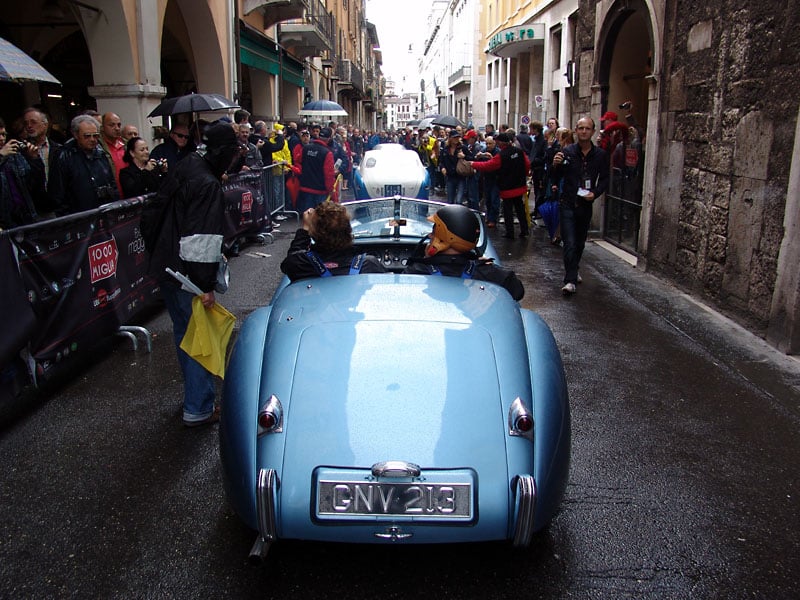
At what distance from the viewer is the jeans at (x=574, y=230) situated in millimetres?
8031

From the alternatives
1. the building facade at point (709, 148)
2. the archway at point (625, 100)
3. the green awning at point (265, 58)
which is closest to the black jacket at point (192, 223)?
the building facade at point (709, 148)

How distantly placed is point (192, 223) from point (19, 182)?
292cm

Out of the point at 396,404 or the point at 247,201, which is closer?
the point at 396,404

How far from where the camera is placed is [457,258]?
3865 millimetres

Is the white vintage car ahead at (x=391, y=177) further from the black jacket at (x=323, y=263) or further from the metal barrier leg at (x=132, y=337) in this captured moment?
the black jacket at (x=323, y=263)

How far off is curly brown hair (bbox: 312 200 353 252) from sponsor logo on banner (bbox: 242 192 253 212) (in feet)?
23.3

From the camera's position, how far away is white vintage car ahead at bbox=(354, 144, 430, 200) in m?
13.0

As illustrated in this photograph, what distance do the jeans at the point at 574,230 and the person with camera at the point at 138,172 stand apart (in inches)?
169

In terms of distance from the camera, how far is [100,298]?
5.74 metres

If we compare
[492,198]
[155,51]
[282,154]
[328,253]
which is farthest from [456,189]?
[328,253]

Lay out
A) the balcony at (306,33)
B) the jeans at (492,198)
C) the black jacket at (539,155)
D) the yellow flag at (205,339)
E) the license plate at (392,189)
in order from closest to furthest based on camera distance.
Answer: the yellow flag at (205,339), the license plate at (392,189), the jeans at (492,198), the black jacket at (539,155), the balcony at (306,33)

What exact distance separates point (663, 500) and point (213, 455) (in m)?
2.32

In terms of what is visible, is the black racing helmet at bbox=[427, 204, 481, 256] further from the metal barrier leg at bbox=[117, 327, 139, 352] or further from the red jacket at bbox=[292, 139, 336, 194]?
→ the red jacket at bbox=[292, 139, 336, 194]

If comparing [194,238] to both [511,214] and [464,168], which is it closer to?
[511,214]
